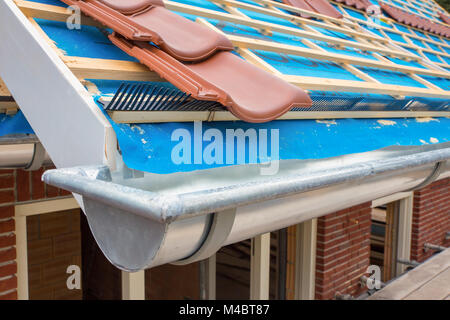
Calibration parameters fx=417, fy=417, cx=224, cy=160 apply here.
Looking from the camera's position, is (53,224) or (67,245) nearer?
(53,224)

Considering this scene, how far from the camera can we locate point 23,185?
318cm

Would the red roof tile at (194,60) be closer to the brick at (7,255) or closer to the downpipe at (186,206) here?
the downpipe at (186,206)

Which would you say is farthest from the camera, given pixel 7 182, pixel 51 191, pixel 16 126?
pixel 51 191

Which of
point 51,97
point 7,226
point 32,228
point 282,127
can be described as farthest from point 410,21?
point 32,228

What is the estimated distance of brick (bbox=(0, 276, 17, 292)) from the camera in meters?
3.11

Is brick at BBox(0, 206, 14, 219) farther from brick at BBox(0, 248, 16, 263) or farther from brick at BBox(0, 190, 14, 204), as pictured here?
brick at BBox(0, 248, 16, 263)

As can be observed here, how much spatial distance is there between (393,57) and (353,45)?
78 centimetres

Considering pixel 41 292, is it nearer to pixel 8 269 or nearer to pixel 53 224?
pixel 53 224

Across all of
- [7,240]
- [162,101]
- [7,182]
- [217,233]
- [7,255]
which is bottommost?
[7,255]

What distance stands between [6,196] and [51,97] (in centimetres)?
176

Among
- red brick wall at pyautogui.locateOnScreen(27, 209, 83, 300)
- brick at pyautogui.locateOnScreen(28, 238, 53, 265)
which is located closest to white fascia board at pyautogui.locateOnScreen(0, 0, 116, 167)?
red brick wall at pyautogui.locateOnScreen(27, 209, 83, 300)

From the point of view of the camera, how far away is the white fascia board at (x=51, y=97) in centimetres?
150

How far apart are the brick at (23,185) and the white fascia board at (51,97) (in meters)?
1.36
